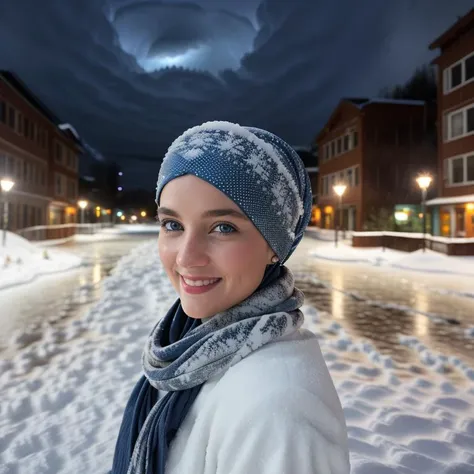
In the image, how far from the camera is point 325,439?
98 centimetres

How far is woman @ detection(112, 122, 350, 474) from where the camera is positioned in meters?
1.00

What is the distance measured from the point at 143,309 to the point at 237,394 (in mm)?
7384

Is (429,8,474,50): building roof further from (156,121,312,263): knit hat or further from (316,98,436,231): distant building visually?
(156,121,312,263): knit hat

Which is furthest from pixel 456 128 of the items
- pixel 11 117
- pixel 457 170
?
pixel 11 117

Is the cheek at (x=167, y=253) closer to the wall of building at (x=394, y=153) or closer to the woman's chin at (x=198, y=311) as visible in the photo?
the woman's chin at (x=198, y=311)

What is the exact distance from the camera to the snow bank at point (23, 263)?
11.9 meters

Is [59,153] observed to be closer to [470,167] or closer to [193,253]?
[470,167]

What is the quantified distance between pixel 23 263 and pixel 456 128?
73.6 ft

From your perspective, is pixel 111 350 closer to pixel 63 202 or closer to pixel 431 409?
pixel 431 409

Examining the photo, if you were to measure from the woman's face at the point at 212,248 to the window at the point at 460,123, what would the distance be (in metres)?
Result: 24.6

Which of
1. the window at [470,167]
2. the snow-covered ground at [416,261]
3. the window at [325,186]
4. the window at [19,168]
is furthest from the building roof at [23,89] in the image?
the window at [470,167]

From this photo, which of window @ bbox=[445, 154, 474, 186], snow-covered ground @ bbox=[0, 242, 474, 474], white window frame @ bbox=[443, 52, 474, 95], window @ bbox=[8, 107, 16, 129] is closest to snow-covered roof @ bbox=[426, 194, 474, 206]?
window @ bbox=[445, 154, 474, 186]

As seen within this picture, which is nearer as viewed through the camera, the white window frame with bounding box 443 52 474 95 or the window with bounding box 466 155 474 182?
the white window frame with bounding box 443 52 474 95

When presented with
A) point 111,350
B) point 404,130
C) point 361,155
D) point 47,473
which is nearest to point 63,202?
point 361,155
